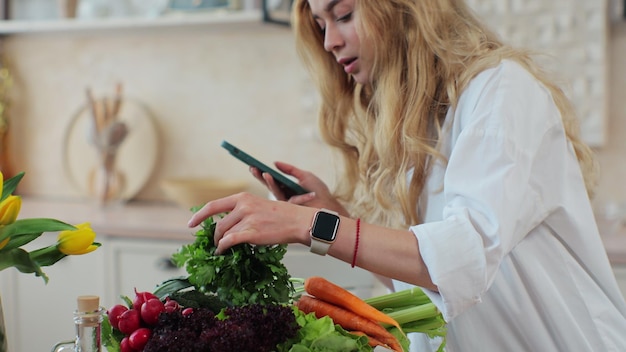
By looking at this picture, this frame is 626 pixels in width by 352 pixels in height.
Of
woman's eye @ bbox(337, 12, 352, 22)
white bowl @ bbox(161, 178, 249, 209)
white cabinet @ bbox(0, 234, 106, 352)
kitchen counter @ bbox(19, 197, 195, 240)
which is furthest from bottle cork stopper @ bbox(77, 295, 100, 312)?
white bowl @ bbox(161, 178, 249, 209)

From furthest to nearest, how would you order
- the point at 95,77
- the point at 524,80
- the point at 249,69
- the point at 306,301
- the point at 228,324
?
the point at 95,77 < the point at 249,69 < the point at 524,80 < the point at 306,301 < the point at 228,324

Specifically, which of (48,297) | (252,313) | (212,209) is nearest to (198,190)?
(48,297)

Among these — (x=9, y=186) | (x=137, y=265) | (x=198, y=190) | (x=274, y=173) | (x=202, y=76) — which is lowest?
(x=137, y=265)

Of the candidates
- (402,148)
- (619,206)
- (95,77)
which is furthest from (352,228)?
(95,77)

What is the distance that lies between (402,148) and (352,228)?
32 centimetres

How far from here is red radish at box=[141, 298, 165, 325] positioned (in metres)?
1.01

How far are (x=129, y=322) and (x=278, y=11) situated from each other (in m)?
2.01

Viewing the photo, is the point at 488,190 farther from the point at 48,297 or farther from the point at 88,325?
the point at 48,297

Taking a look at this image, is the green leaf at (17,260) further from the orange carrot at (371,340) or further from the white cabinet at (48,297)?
the white cabinet at (48,297)

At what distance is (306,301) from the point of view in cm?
120

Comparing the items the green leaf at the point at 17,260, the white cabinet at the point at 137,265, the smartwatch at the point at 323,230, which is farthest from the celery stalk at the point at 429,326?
the white cabinet at the point at 137,265

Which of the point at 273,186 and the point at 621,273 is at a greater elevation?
the point at 273,186

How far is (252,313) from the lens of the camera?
38.0 inches

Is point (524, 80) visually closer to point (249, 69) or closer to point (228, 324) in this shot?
point (228, 324)
